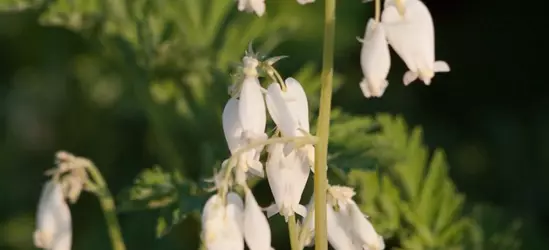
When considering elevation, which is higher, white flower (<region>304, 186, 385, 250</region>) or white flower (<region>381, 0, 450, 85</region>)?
white flower (<region>381, 0, 450, 85</region>)

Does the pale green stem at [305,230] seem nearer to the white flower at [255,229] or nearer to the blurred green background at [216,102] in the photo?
the white flower at [255,229]

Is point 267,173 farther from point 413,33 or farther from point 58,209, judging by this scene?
point 58,209

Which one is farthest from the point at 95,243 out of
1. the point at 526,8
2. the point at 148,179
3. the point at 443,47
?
the point at 526,8

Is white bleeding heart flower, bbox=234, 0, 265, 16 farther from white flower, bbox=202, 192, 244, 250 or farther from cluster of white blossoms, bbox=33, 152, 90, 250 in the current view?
cluster of white blossoms, bbox=33, 152, 90, 250

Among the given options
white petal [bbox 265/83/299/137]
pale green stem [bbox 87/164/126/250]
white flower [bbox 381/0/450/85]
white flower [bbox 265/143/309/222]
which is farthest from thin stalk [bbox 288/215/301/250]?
pale green stem [bbox 87/164/126/250]

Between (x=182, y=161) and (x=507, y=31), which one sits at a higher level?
(x=507, y=31)

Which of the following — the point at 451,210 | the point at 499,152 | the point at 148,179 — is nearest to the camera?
the point at 148,179

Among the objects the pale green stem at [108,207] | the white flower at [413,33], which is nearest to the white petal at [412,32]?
the white flower at [413,33]

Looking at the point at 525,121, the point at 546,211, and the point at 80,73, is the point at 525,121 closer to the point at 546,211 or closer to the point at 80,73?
the point at 546,211
